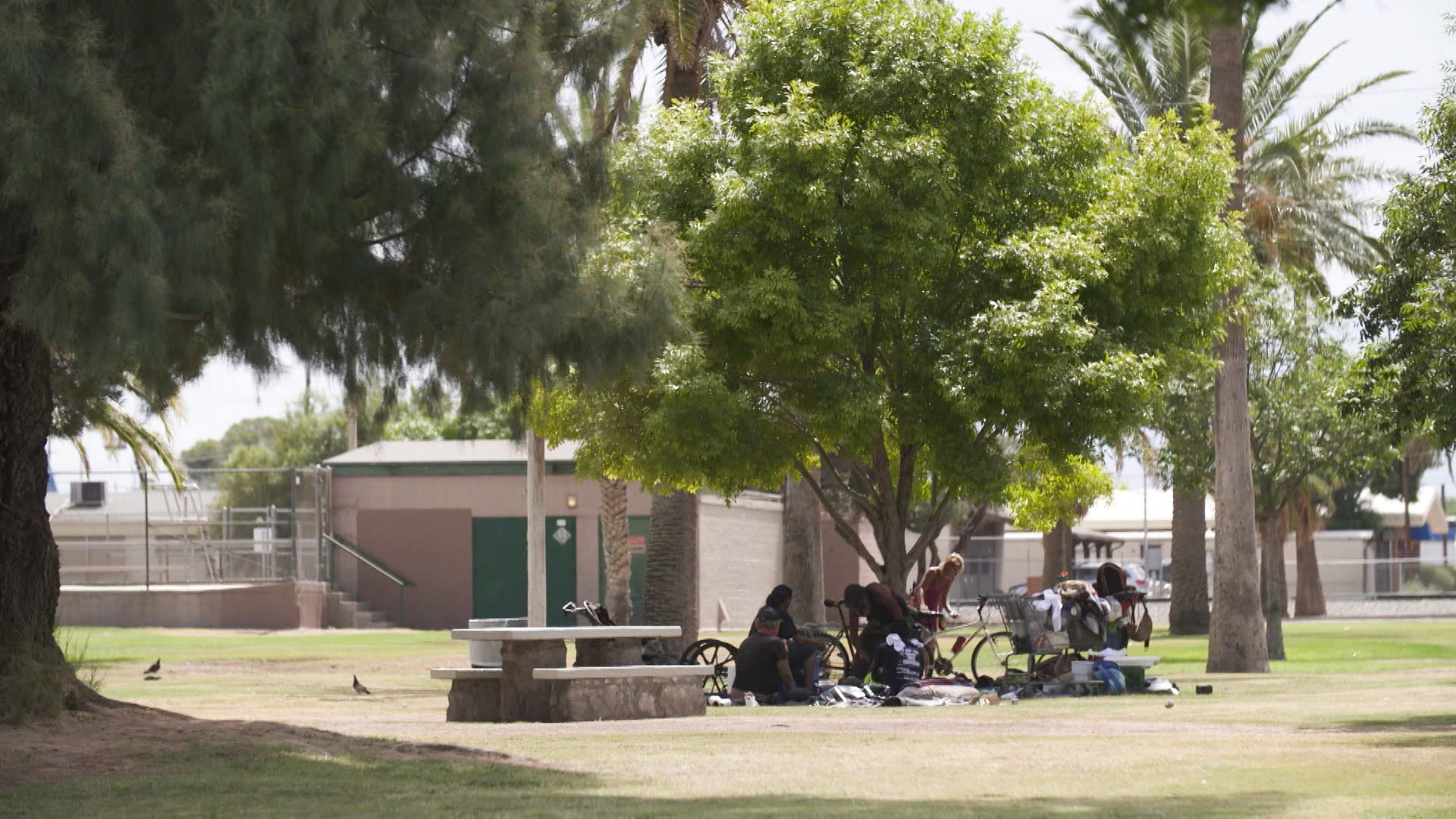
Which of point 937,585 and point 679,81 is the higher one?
point 679,81

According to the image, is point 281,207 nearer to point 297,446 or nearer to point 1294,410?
point 1294,410

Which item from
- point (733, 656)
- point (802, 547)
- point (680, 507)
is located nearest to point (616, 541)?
point (802, 547)

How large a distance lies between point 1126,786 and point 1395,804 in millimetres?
1455

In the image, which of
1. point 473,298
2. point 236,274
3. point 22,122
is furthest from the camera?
point 473,298

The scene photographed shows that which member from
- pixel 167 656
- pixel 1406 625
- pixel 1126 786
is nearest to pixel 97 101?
pixel 1126 786

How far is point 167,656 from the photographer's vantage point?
26.6 meters

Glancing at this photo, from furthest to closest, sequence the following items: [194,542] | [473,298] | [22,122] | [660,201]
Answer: [194,542] → [660,201] → [473,298] → [22,122]

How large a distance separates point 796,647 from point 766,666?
41 cm

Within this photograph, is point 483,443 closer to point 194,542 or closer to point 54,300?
point 194,542

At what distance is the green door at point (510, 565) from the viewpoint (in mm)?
42719

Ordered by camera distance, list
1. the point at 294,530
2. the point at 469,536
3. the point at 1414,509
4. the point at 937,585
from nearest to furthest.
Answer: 1. the point at 937,585
2. the point at 294,530
3. the point at 469,536
4. the point at 1414,509

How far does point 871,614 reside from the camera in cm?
1725

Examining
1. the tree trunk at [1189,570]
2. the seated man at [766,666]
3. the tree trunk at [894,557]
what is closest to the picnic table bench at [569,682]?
the seated man at [766,666]

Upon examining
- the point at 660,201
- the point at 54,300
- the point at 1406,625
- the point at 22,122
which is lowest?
the point at 1406,625
